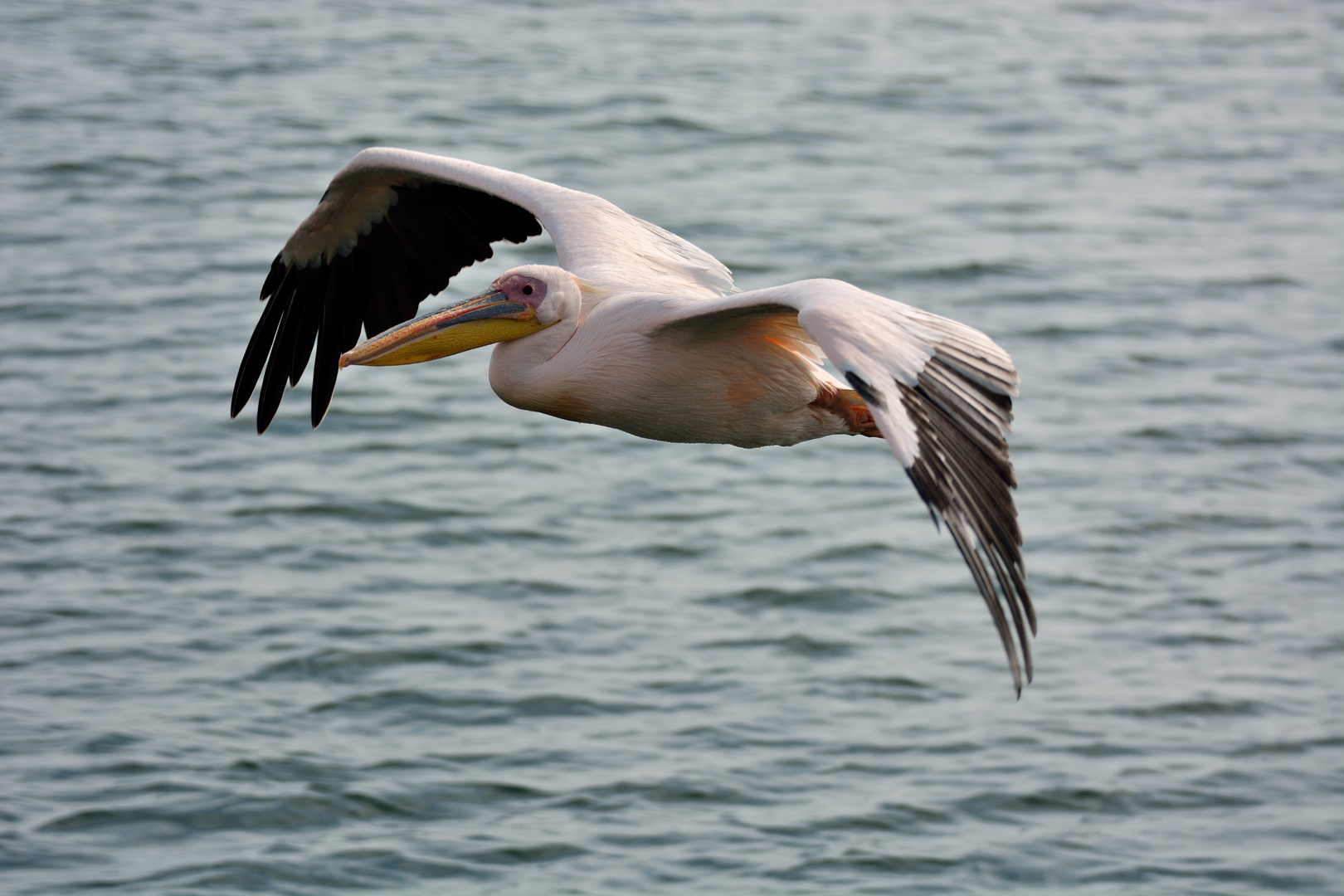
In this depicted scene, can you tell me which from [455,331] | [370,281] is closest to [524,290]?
[455,331]

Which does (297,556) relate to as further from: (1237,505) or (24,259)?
(1237,505)

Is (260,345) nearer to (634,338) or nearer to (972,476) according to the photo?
(634,338)

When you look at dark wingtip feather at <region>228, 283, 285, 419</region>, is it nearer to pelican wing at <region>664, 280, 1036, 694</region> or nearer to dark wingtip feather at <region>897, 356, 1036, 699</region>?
pelican wing at <region>664, 280, 1036, 694</region>

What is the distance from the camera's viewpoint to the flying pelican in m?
5.89

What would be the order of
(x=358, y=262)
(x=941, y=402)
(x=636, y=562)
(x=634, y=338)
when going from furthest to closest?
(x=636, y=562) → (x=358, y=262) → (x=634, y=338) → (x=941, y=402)

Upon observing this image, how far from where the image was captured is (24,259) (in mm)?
18047

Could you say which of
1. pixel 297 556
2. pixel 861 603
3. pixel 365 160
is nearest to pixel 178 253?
pixel 297 556

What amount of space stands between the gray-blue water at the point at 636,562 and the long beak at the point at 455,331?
201 inches

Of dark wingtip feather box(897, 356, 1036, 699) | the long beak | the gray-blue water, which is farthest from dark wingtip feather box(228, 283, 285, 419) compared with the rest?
dark wingtip feather box(897, 356, 1036, 699)

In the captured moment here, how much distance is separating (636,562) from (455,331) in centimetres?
706

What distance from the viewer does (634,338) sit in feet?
22.5

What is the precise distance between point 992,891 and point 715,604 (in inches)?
118

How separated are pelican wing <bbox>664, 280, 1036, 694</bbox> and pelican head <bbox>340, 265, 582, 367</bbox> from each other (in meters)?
0.83

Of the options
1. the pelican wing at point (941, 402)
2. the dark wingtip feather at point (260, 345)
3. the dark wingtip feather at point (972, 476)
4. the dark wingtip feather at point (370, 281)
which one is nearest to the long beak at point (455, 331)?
the pelican wing at point (941, 402)
